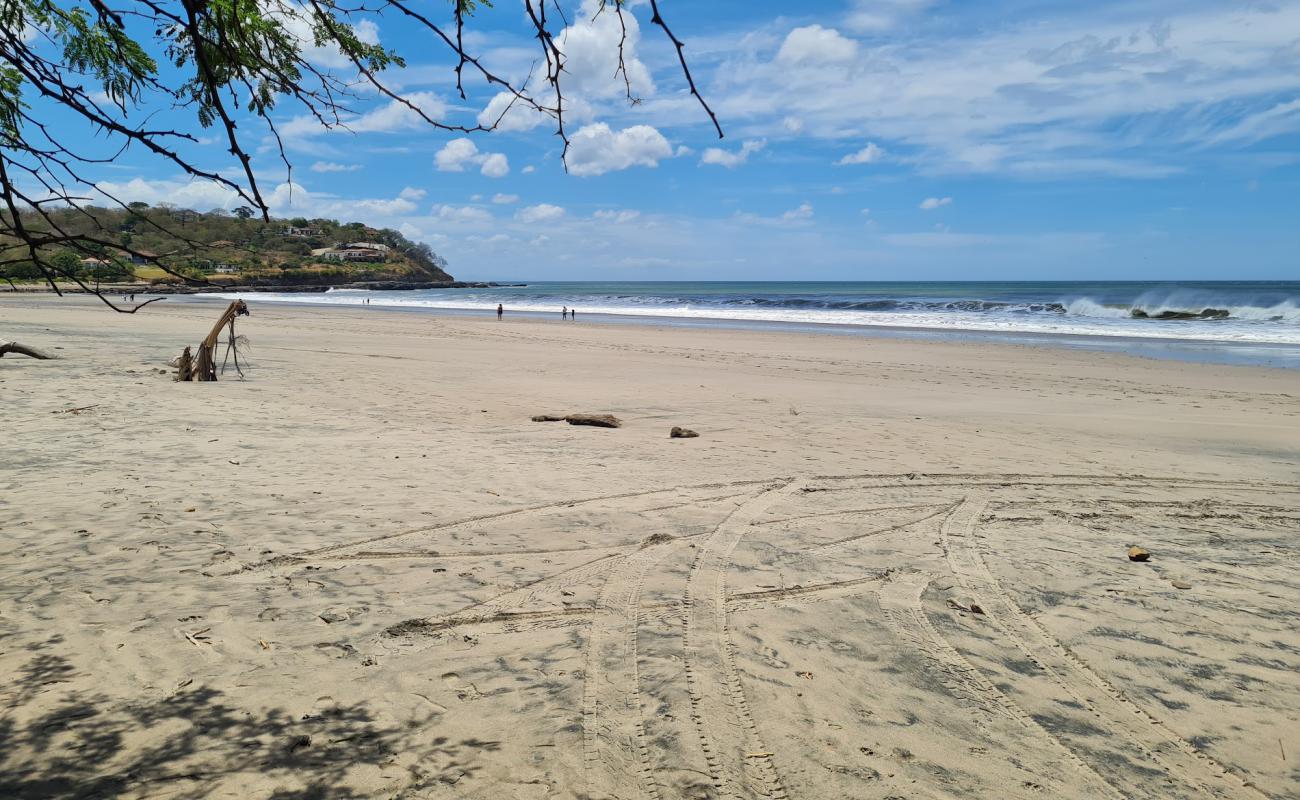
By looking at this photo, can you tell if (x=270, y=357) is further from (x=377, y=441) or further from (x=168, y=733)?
(x=168, y=733)

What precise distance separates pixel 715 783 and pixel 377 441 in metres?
5.81

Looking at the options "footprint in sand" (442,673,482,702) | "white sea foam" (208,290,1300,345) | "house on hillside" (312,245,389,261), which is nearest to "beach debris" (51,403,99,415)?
"footprint in sand" (442,673,482,702)

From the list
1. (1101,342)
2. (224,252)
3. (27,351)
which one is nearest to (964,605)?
(224,252)

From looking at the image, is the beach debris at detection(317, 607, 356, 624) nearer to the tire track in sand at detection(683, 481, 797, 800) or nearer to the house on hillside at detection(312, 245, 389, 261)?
the tire track in sand at detection(683, 481, 797, 800)

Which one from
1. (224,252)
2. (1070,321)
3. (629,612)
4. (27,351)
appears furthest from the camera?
(1070,321)

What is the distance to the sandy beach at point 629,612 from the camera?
258 centimetres

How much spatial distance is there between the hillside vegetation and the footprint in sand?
5.87ft

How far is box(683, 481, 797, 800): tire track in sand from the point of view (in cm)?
252

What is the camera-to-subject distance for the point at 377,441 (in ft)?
24.4

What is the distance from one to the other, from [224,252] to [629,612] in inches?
94.9

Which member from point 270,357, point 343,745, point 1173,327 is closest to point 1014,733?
point 343,745

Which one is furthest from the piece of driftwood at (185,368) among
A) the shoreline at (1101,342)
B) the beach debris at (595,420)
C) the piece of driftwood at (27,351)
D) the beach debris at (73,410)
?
the shoreline at (1101,342)

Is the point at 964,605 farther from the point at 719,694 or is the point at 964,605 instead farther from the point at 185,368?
the point at 185,368

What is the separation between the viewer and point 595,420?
8711 millimetres
